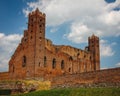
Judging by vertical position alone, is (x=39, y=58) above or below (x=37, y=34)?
below

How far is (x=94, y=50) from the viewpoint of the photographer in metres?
61.2

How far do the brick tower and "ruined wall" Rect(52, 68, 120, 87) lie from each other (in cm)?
2378

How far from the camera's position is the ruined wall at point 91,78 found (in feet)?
101

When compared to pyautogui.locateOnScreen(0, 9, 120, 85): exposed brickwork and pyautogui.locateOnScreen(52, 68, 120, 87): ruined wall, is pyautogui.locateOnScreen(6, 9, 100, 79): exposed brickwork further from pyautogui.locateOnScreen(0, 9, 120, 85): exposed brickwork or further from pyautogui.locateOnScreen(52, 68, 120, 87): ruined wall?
pyautogui.locateOnScreen(52, 68, 120, 87): ruined wall

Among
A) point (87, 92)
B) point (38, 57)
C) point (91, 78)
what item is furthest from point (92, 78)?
point (38, 57)

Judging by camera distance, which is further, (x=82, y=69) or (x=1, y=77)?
(x=82, y=69)

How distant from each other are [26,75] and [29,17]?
1040 centimetres

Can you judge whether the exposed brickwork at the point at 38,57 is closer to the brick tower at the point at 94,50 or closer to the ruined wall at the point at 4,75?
the ruined wall at the point at 4,75

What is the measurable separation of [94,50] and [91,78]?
92.7ft

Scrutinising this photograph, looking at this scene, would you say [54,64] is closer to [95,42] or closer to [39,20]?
[39,20]

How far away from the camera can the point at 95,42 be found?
199ft

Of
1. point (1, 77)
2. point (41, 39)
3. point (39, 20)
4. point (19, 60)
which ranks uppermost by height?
point (39, 20)

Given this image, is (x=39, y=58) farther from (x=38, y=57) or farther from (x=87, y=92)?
(x=87, y=92)

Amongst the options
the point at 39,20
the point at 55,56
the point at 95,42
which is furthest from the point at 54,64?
the point at 95,42
